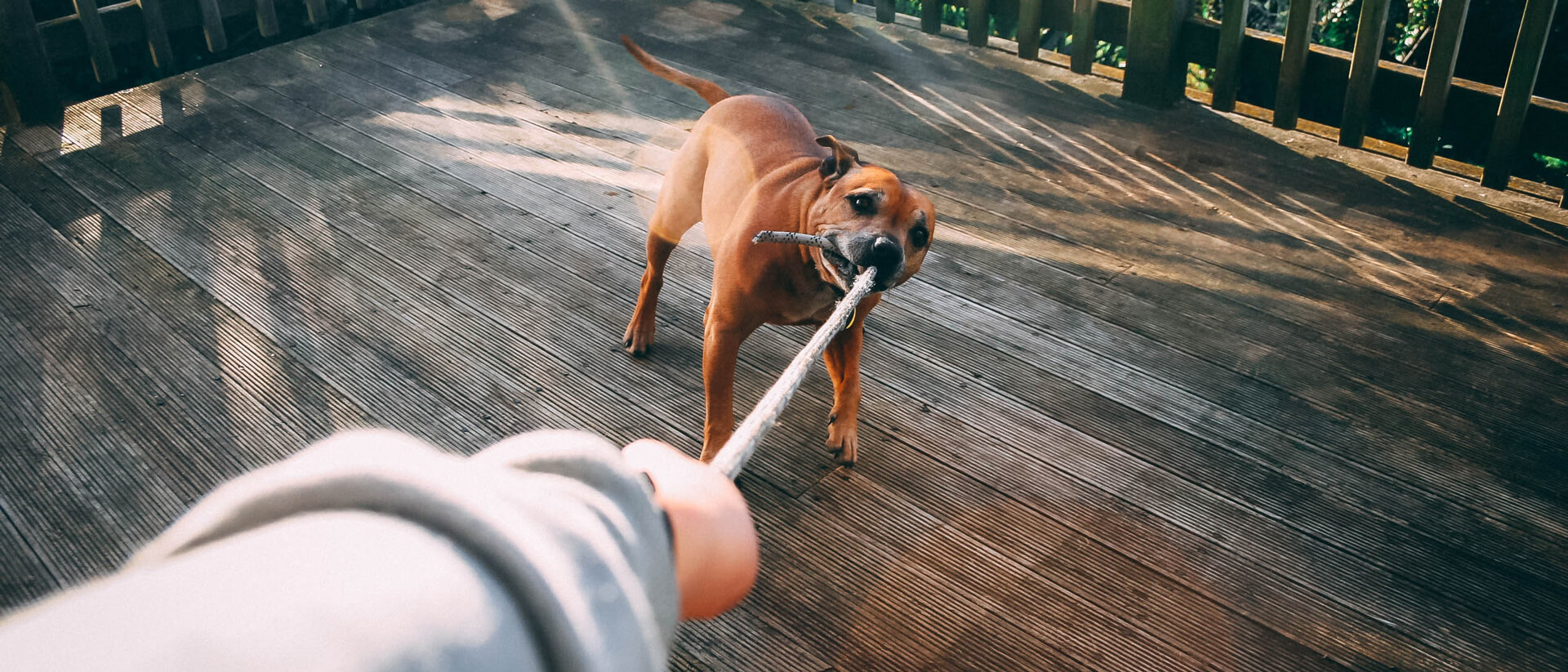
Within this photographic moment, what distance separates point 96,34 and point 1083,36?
15.1ft

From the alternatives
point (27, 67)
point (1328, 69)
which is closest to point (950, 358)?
point (1328, 69)

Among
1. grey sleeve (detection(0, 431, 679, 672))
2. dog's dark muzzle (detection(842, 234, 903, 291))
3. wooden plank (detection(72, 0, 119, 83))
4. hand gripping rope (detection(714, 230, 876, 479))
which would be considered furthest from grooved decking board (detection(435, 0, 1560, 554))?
wooden plank (detection(72, 0, 119, 83))

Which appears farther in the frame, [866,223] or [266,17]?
[266,17]

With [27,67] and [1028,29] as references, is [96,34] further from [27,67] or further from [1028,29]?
[1028,29]

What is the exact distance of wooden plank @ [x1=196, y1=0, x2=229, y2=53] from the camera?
516 cm

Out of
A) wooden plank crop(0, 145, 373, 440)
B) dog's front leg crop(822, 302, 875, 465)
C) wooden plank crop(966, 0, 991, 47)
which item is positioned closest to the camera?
dog's front leg crop(822, 302, 875, 465)

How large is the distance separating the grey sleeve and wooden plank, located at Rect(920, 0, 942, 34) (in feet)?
17.5

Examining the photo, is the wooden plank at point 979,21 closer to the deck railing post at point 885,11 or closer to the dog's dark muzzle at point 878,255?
the deck railing post at point 885,11

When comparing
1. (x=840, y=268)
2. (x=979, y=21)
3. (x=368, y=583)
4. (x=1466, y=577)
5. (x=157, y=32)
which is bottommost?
(x=1466, y=577)

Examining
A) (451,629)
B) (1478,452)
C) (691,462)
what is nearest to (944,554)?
(1478,452)

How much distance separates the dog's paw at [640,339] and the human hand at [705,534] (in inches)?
96.8

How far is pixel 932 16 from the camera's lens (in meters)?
5.42

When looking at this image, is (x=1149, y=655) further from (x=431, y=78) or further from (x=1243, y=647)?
(x=431, y=78)

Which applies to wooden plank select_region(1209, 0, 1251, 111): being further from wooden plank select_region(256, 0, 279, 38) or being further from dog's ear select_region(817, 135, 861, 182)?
wooden plank select_region(256, 0, 279, 38)
